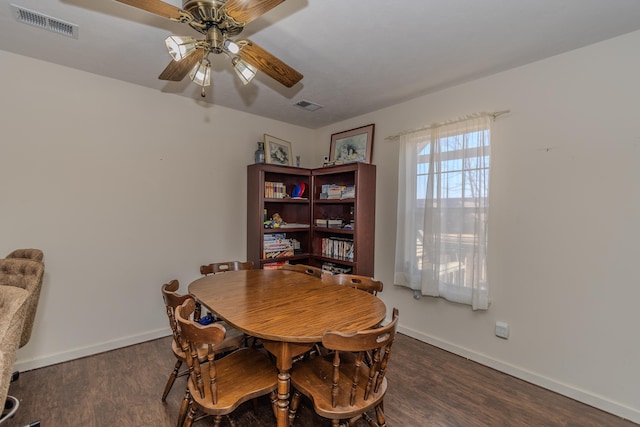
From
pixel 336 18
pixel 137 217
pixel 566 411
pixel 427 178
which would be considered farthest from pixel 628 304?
pixel 137 217

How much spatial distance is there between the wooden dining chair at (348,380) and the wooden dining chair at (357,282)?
706 mm

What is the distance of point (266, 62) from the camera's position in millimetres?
1782

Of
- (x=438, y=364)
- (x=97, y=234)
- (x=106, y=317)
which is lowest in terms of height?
(x=438, y=364)

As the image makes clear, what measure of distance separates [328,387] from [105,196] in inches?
105

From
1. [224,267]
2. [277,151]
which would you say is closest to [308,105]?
[277,151]

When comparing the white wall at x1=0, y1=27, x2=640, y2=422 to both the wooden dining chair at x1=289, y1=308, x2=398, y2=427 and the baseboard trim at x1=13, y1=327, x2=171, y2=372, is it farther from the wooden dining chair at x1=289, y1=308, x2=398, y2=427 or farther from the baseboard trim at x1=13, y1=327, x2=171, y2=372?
the wooden dining chair at x1=289, y1=308, x2=398, y2=427

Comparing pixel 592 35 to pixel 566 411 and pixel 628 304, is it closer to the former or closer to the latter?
pixel 628 304

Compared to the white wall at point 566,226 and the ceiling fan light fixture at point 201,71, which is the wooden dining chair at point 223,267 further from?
the white wall at point 566,226

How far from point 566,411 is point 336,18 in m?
3.10

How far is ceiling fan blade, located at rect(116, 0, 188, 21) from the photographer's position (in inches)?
51.4

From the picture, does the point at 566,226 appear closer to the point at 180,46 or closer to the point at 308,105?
the point at 308,105

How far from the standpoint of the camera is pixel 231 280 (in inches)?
96.0

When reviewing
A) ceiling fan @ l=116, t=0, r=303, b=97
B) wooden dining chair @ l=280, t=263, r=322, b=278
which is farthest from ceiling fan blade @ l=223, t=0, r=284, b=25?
wooden dining chair @ l=280, t=263, r=322, b=278

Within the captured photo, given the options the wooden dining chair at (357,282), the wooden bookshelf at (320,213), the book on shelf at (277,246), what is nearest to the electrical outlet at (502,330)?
the wooden dining chair at (357,282)
